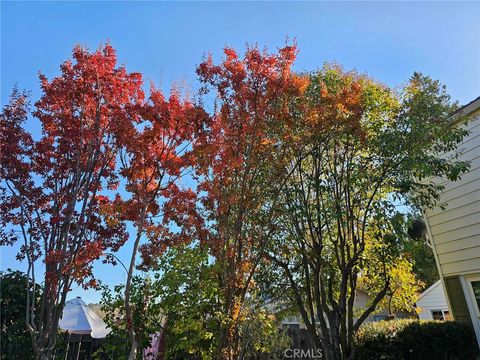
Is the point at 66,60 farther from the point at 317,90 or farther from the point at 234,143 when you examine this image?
Answer: the point at 317,90

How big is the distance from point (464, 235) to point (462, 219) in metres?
0.30

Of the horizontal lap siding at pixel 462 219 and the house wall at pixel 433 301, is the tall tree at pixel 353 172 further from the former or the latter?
the house wall at pixel 433 301

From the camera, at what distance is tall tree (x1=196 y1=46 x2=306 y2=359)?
5.19 meters

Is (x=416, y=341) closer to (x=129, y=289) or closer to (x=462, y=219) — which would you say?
(x=462, y=219)

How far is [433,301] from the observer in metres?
16.3

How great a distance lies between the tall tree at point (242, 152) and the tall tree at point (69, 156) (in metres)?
1.29

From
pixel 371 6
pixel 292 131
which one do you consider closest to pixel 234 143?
pixel 292 131

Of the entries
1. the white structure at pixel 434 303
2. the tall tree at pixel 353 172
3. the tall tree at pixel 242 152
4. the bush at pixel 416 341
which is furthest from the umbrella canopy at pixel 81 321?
the white structure at pixel 434 303

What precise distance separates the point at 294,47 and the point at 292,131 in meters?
1.34

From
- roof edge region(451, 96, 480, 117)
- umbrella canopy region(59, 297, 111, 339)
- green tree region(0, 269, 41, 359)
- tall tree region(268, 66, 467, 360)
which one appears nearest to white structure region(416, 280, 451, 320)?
tall tree region(268, 66, 467, 360)

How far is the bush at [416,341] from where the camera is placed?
6531 millimetres

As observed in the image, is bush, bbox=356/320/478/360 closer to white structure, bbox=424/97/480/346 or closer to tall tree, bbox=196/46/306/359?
white structure, bbox=424/97/480/346

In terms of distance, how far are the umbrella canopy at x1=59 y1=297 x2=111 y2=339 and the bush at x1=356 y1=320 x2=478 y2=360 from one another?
546cm

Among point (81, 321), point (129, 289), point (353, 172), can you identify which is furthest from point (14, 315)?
point (353, 172)
